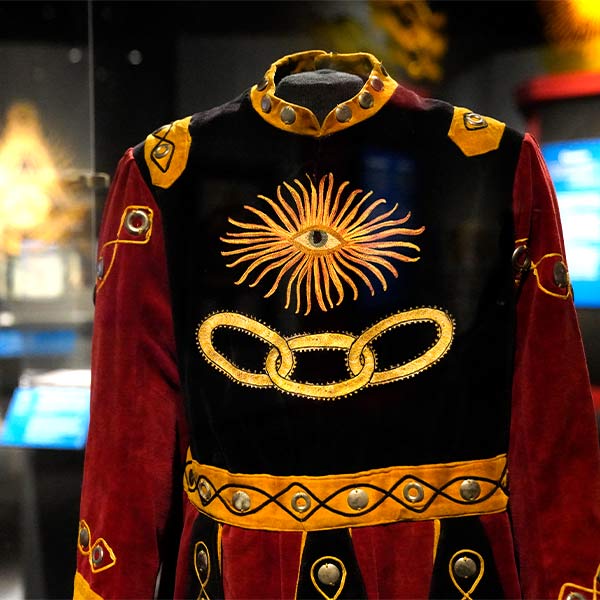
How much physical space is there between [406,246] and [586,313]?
0.45 metres

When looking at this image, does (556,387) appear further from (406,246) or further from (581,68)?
(581,68)

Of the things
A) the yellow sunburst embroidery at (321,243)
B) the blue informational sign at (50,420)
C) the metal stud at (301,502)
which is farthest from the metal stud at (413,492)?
the blue informational sign at (50,420)

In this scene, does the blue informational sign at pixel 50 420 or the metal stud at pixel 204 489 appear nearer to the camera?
the metal stud at pixel 204 489

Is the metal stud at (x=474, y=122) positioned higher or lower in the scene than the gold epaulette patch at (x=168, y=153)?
higher

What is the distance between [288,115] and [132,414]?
41 cm

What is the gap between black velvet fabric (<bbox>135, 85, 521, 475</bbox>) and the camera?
0.90 m

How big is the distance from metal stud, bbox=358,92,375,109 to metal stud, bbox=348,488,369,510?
1.49 ft

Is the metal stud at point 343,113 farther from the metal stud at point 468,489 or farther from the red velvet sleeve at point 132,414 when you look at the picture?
the metal stud at point 468,489

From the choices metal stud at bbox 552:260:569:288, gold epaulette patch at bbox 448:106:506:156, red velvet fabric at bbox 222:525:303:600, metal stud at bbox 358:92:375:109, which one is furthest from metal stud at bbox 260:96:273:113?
red velvet fabric at bbox 222:525:303:600

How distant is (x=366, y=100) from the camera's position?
0.93 meters

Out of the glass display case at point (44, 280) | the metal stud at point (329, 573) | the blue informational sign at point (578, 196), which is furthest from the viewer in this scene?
the glass display case at point (44, 280)

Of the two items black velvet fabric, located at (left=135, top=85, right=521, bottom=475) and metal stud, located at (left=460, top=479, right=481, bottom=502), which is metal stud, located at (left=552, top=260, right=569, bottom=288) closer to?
black velvet fabric, located at (left=135, top=85, right=521, bottom=475)

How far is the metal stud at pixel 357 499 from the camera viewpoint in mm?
882

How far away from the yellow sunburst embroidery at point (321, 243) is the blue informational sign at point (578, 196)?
432 mm
